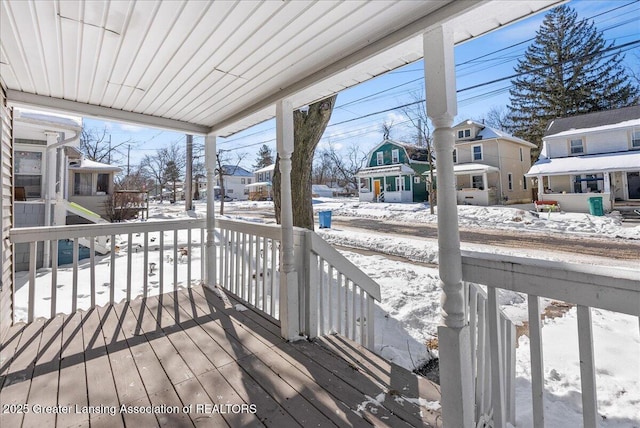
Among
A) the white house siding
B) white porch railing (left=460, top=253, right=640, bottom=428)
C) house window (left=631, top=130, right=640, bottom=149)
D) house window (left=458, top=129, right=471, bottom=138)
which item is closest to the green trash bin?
house window (left=631, top=130, right=640, bottom=149)

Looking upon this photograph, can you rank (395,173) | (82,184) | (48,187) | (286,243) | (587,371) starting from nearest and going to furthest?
(587,371), (286,243), (48,187), (82,184), (395,173)

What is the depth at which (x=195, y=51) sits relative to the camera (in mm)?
1836

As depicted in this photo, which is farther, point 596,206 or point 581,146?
point 581,146

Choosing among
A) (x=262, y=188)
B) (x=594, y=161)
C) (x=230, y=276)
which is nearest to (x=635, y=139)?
(x=594, y=161)

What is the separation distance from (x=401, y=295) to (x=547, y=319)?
1.69 m

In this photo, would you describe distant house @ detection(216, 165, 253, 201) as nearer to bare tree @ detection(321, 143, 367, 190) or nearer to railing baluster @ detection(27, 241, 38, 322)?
bare tree @ detection(321, 143, 367, 190)

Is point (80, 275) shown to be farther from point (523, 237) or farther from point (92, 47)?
point (523, 237)

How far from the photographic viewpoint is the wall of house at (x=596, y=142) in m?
12.9

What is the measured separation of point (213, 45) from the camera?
176cm

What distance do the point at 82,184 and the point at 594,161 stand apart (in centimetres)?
2195

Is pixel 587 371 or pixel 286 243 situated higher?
pixel 286 243

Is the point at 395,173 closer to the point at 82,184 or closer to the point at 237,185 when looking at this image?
the point at 82,184

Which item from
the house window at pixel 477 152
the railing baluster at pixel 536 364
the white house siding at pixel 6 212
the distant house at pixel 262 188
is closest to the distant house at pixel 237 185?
the distant house at pixel 262 188

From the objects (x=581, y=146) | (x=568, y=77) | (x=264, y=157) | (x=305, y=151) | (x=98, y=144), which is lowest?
(x=305, y=151)
